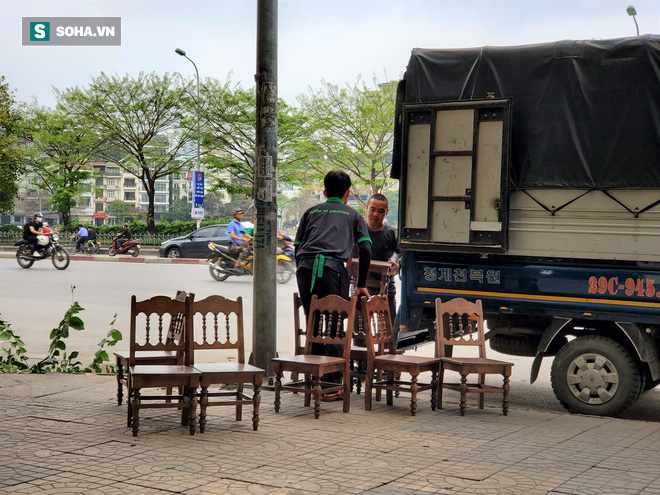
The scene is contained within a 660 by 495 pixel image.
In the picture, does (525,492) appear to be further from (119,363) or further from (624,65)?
(624,65)

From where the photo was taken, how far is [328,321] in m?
7.24

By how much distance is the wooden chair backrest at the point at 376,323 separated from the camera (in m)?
7.05

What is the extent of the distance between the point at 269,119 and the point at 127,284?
13048 mm

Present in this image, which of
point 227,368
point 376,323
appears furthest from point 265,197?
point 227,368

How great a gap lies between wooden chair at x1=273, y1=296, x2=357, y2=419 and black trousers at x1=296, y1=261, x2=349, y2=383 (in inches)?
4.0

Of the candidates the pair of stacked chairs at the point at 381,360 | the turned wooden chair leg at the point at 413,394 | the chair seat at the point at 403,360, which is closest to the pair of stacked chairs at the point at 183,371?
the pair of stacked chairs at the point at 381,360

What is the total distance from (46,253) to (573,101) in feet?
66.5

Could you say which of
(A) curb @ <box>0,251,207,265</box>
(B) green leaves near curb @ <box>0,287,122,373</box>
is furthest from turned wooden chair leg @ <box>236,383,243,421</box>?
(A) curb @ <box>0,251,207,265</box>

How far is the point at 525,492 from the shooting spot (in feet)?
15.1

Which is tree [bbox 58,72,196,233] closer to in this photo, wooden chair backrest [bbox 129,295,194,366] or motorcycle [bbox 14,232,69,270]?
motorcycle [bbox 14,232,69,270]

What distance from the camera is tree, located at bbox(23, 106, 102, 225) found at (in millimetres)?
41344

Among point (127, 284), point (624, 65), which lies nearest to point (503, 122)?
point (624, 65)

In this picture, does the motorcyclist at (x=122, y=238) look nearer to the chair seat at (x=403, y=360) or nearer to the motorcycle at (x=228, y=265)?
the motorcycle at (x=228, y=265)

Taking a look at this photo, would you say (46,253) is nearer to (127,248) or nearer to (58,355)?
(127,248)
